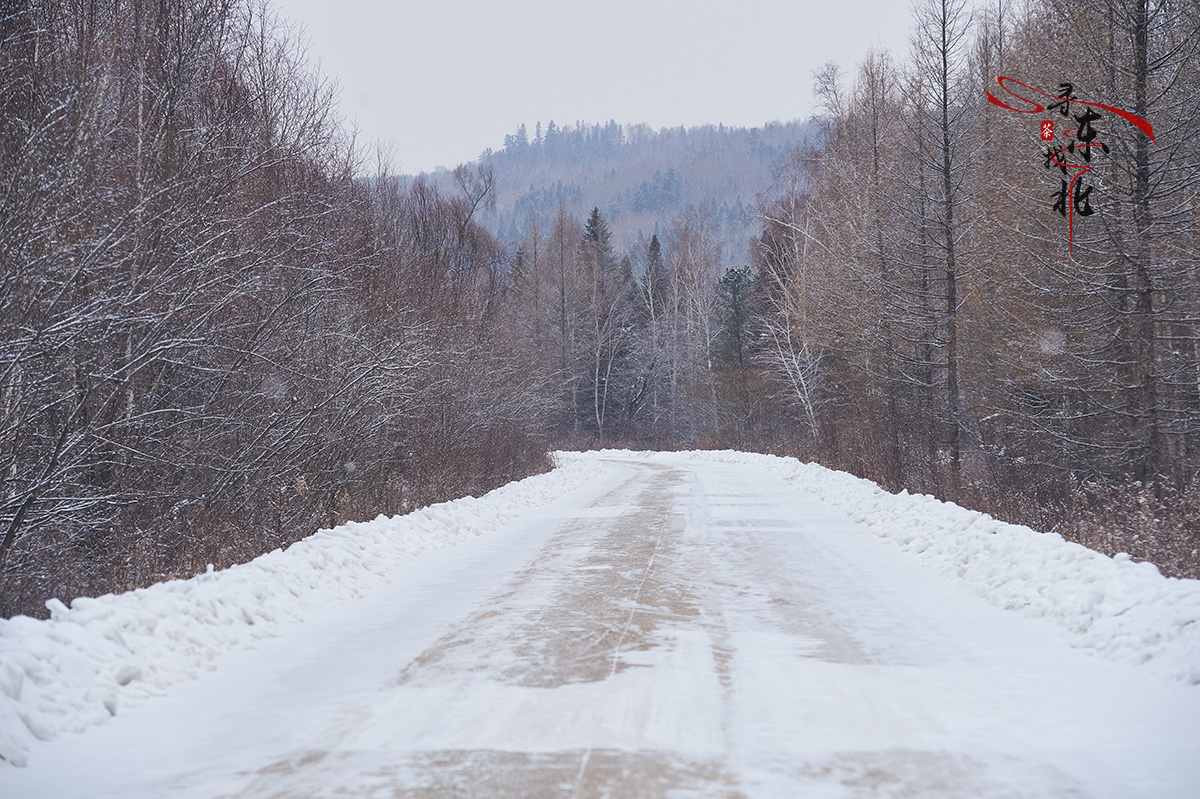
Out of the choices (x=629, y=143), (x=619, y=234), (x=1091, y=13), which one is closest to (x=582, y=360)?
(x=1091, y=13)

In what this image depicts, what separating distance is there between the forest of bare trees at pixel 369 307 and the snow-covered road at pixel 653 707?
2.71 metres

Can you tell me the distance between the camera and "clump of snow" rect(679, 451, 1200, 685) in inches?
225

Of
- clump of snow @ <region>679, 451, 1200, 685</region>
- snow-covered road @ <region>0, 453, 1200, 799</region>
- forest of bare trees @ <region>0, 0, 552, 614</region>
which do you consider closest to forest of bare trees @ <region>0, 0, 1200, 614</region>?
forest of bare trees @ <region>0, 0, 552, 614</region>

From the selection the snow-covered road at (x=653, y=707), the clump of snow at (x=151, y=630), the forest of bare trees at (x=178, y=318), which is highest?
the forest of bare trees at (x=178, y=318)

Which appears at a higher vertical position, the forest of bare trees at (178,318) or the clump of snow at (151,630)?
the forest of bare trees at (178,318)

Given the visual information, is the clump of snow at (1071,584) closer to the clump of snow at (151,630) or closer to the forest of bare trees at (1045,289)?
the forest of bare trees at (1045,289)

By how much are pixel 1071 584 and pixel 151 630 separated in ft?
23.1

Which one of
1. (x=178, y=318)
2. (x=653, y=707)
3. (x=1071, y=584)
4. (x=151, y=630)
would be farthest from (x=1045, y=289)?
(x=151, y=630)

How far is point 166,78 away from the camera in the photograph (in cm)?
1199

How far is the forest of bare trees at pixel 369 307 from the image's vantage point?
8398 mm

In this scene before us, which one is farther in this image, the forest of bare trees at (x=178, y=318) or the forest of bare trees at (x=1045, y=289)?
the forest of bare trees at (x=1045, y=289)

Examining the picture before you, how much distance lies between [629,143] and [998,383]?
18853 cm

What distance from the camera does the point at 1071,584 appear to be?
713 cm

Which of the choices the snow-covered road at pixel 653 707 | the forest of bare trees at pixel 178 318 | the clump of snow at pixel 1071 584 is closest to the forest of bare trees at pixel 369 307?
the forest of bare trees at pixel 178 318
